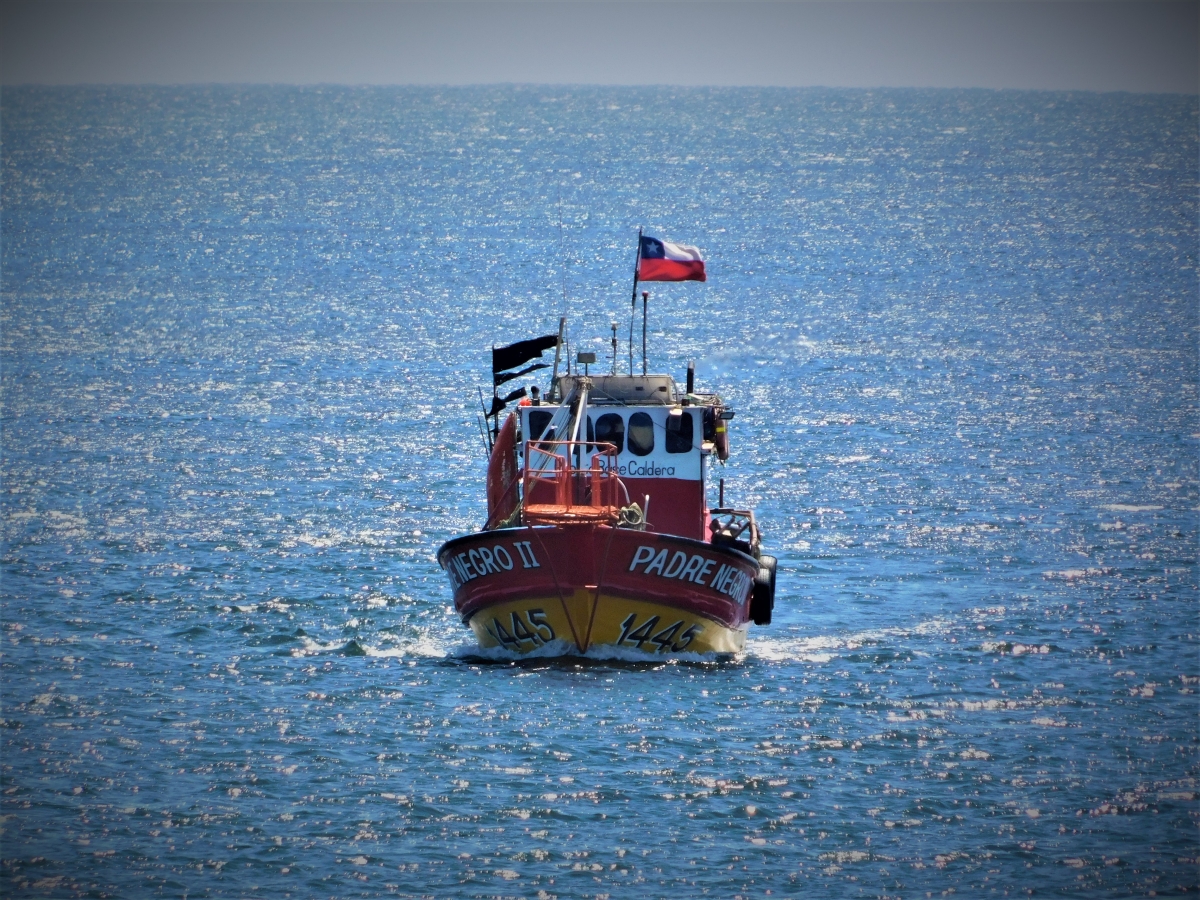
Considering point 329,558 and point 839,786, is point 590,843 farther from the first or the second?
point 329,558

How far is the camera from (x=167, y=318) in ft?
262

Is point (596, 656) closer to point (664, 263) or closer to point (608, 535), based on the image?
point (608, 535)

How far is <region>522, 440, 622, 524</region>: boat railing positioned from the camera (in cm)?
3050

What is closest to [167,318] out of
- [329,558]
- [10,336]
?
[10,336]

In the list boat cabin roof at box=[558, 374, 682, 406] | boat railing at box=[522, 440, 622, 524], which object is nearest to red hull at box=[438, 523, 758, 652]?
boat railing at box=[522, 440, 622, 524]

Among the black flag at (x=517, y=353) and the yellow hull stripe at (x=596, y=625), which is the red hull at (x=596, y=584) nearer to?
the yellow hull stripe at (x=596, y=625)

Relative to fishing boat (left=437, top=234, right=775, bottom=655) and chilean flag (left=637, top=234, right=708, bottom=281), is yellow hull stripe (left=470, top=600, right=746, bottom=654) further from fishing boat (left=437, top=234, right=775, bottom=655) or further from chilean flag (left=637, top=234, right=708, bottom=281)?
chilean flag (left=637, top=234, right=708, bottom=281)

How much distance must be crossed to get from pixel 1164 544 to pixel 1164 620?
640cm

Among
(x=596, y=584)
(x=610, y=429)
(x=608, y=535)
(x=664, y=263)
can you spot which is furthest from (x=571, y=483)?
(x=664, y=263)

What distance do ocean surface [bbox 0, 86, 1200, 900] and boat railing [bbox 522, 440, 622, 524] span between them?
9.11 feet

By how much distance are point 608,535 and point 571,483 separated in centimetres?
167

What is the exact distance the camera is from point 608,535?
3002cm

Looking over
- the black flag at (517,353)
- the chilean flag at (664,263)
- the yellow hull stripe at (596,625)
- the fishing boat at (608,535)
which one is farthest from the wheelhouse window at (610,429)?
the yellow hull stripe at (596,625)

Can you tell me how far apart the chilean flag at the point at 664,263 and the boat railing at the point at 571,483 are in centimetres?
345
